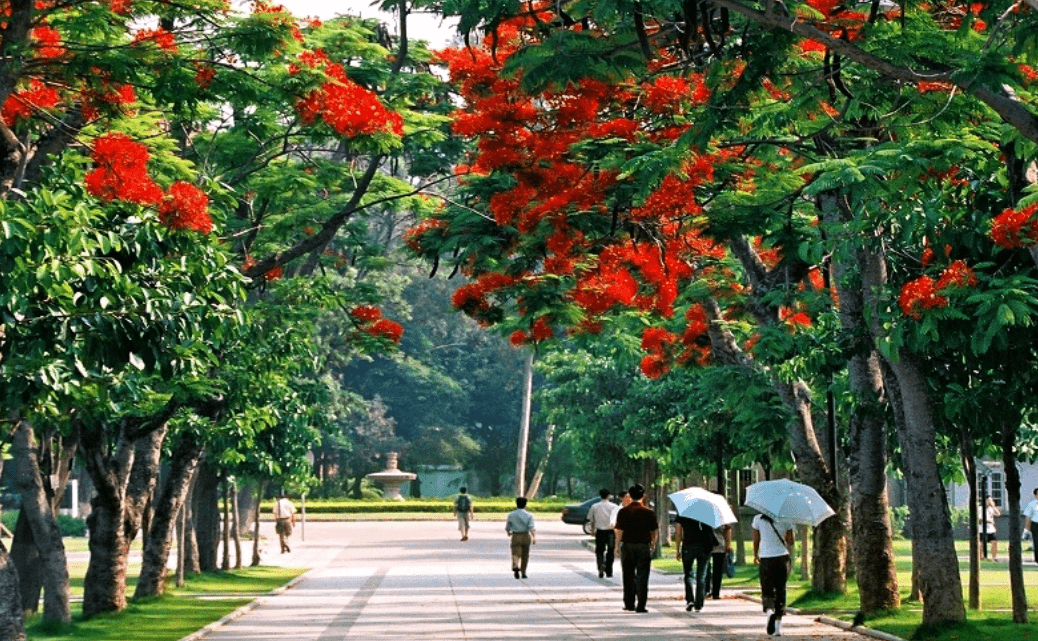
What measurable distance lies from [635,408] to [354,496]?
4749cm

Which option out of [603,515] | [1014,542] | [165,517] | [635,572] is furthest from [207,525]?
[1014,542]

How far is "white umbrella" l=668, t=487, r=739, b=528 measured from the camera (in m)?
24.9

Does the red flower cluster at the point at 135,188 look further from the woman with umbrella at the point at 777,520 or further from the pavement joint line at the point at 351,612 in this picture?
the woman with umbrella at the point at 777,520

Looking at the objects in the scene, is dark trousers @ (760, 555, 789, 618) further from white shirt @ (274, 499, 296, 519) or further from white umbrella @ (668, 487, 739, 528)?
white shirt @ (274, 499, 296, 519)

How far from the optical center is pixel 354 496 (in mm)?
92688

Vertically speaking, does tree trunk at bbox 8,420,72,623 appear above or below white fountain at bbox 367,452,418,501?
below

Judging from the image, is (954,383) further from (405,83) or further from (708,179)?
(405,83)

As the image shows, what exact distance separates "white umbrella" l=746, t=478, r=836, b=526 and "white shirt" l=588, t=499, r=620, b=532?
11528 millimetres

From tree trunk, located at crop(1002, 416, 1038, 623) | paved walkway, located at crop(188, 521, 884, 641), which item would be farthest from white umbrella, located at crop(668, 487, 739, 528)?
tree trunk, located at crop(1002, 416, 1038, 623)

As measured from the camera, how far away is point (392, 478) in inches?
3578

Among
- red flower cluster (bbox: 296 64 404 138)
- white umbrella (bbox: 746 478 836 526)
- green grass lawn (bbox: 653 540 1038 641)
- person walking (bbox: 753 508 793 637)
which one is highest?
red flower cluster (bbox: 296 64 404 138)

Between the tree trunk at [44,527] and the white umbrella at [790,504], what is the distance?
878 centimetres

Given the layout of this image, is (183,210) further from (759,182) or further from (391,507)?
(391,507)

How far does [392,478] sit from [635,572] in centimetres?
6536
